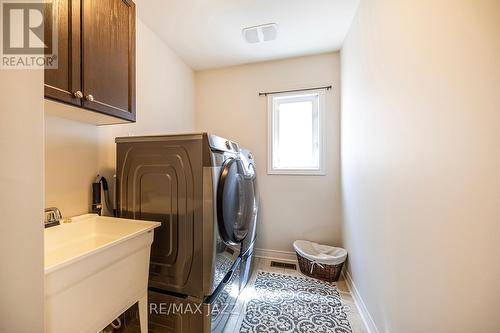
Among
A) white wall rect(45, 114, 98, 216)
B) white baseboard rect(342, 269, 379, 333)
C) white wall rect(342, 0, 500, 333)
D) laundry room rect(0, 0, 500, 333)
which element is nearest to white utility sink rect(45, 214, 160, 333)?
laundry room rect(0, 0, 500, 333)

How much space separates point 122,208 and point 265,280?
60.2 inches

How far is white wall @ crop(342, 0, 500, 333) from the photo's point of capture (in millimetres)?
650

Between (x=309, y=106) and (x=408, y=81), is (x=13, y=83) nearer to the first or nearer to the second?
(x=408, y=81)

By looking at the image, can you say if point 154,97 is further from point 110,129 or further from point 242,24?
point 242,24

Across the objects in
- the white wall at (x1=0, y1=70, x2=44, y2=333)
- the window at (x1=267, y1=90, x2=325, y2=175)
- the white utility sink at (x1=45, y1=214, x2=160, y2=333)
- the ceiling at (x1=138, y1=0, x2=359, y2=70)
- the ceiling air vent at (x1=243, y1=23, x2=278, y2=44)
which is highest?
the ceiling at (x1=138, y1=0, x2=359, y2=70)

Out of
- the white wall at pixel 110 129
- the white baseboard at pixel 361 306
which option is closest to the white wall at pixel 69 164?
the white wall at pixel 110 129

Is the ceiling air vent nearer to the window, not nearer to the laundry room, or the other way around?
the laundry room

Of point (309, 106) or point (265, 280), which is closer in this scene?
point (265, 280)

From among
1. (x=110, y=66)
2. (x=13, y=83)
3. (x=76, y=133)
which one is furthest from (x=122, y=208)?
(x=13, y=83)

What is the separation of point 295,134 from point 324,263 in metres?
1.52

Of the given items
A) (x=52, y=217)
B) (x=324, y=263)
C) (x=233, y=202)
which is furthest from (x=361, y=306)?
(x=52, y=217)

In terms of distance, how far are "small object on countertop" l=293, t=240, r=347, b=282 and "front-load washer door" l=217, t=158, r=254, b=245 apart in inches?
32.4

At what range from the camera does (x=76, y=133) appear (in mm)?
1335

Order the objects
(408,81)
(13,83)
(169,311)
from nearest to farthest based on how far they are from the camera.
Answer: (13,83) → (408,81) → (169,311)
